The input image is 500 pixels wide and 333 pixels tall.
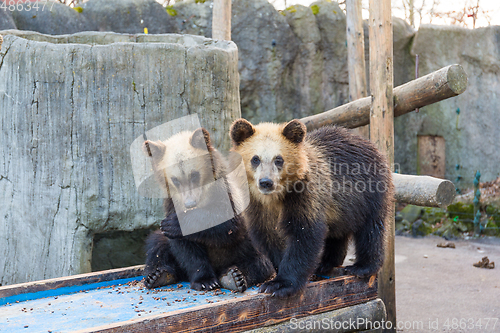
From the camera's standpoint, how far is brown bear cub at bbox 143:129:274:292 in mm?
3238

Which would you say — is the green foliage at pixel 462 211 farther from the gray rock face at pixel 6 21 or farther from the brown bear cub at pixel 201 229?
the gray rock face at pixel 6 21

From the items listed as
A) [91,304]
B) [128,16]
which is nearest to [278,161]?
[91,304]

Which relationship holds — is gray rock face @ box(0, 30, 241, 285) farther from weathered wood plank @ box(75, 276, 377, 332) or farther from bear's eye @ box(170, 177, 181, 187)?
weathered wood plank @ box(75, 276, 377, 332)

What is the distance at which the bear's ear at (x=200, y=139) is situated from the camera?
3.28 metres

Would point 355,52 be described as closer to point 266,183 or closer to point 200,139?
point 200,139

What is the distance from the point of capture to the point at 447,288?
6441mm

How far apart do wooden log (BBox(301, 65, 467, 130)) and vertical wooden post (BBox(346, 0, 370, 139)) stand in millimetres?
2428

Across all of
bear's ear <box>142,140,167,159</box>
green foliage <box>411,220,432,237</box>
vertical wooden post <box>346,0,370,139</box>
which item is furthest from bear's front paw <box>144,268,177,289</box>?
green foliage <box>411,220,432,237</box>

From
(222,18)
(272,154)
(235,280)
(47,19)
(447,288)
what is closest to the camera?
(272,154)

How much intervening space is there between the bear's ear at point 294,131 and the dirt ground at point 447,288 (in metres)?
3.34

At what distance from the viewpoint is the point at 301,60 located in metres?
10.7

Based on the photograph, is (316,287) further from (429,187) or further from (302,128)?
(429,187)

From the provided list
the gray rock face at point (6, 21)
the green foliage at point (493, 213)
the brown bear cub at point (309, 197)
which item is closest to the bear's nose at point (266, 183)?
the brown bear cub at point (309, 197)

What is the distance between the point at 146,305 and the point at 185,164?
3.19 feet
